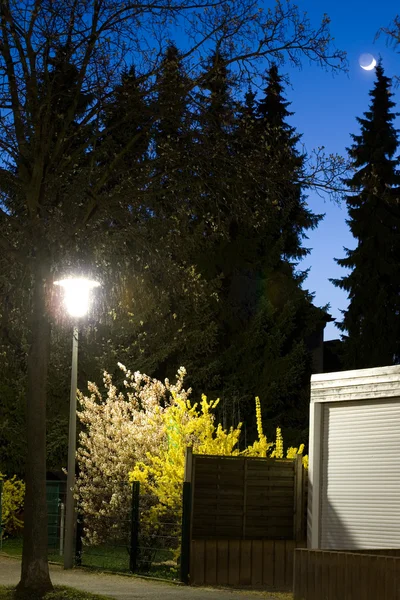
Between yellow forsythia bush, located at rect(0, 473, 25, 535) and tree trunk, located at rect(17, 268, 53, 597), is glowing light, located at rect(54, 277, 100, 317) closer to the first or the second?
tree trunk, located at rect(17, 268, 53, 597)

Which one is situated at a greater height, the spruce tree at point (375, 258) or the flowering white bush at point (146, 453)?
the spruce tree at point (375, 258)

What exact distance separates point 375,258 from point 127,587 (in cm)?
2820

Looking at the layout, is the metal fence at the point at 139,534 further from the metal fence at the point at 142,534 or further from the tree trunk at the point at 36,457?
the tree trunk at the point at 36,457

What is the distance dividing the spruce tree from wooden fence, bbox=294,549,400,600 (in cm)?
2798

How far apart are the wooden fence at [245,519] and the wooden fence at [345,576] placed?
396cm

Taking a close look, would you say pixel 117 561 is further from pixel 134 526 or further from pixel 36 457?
pixel 36 457

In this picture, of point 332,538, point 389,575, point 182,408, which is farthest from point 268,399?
point 389,575

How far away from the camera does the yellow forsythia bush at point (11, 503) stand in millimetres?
30078

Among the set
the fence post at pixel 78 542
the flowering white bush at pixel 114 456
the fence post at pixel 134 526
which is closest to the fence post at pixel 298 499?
the fence post at pixel 134 526

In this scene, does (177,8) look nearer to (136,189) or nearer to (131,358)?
(136,189)

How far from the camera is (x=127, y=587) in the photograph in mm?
18109

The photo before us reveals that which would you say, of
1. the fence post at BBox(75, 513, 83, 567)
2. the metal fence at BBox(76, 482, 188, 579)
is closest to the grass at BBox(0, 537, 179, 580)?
the metal fence at BBox(76, 482, 188, 579)

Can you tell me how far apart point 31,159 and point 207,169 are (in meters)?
2.69

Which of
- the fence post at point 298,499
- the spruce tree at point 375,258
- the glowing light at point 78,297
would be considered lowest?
the fence post at point 298,499
